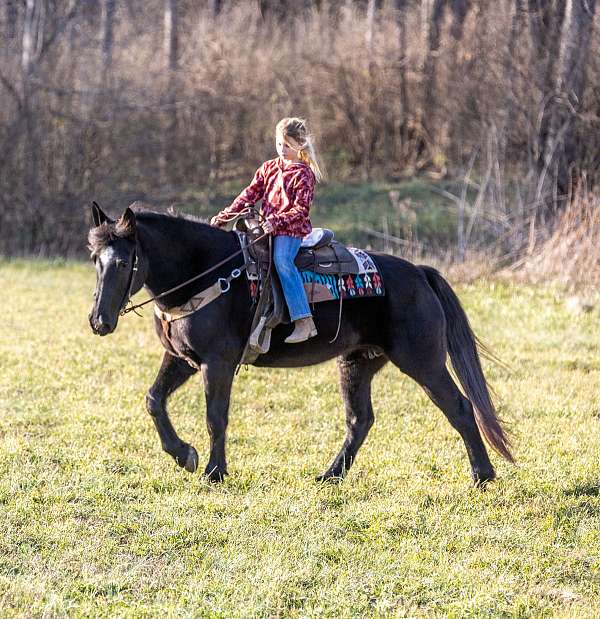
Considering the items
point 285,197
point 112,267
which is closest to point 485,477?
point 285,197

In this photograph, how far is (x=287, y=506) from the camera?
577 cm

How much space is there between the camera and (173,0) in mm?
27938

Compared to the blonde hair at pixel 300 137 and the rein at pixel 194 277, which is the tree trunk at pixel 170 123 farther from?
the rein at pixel 194 277

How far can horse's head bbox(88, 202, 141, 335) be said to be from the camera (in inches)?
216

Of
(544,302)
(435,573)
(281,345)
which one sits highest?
(281,345)

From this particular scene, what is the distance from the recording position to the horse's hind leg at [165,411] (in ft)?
20.0

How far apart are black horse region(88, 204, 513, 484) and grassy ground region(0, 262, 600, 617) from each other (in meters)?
0.39

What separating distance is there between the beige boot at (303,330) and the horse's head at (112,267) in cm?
114

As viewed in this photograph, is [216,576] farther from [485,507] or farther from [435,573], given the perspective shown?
[485,507]

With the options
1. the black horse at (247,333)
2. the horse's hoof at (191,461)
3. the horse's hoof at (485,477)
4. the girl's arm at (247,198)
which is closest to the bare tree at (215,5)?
the girl's arm at (247,198)

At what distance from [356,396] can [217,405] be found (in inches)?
46.4

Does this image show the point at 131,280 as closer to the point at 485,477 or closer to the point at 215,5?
the point at 485,477

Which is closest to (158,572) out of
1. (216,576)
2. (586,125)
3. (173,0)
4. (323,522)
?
(216,576)

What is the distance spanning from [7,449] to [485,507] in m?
3.54
